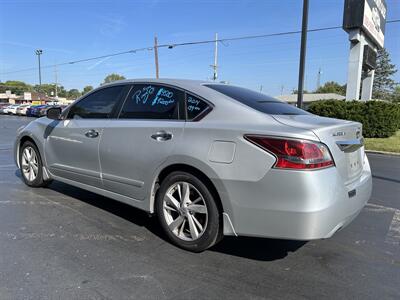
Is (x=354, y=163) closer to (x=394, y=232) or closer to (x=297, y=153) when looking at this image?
(x=297, y=153)

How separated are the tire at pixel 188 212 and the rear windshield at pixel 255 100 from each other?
2.94ft

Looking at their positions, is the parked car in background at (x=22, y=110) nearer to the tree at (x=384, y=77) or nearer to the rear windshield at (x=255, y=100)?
the rear windshield at (x=255, y=100)

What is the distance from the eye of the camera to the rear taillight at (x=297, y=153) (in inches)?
113

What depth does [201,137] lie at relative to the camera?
3.33m

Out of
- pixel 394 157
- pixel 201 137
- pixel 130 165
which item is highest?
pixel 201 137

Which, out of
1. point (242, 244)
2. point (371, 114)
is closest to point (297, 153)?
point (242, 244)

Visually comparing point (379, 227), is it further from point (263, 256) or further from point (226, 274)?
point (226, 274)

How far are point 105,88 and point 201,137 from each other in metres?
1.78

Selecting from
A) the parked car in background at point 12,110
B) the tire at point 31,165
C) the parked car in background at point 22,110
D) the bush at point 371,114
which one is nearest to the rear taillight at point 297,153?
the tire at point 31,165

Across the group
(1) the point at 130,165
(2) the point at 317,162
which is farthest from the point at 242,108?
(1) the point at 130,165

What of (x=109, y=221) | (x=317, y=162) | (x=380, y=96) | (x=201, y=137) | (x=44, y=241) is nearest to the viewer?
(x=317, y=162)

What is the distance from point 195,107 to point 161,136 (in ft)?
1.43

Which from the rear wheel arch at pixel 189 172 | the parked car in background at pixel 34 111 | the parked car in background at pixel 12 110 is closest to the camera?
the rear wheel arch at pixel 189 172

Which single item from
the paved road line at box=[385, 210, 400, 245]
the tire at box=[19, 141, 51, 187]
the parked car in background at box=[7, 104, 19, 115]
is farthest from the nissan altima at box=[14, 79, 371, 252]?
the parked car in background at box=[7, 104, 19, 115]
